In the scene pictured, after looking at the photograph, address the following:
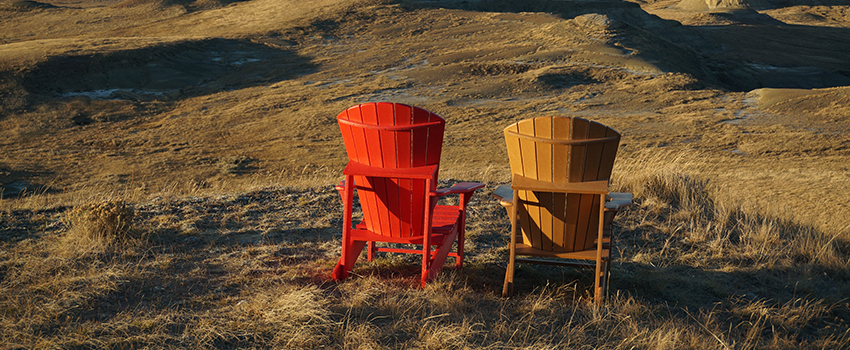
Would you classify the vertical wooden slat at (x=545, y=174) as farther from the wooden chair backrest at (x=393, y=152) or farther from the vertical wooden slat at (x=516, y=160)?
the wooden chair backrest at (x=393, y=152)

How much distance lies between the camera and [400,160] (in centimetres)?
358

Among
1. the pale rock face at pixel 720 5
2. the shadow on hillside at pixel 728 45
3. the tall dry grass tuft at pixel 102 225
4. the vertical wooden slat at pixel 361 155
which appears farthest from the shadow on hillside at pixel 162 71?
the pale rock face at pixel 720 5

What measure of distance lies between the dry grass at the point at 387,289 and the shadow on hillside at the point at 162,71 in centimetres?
1526

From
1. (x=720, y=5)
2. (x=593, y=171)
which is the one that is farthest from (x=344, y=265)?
(x=720, y=5)

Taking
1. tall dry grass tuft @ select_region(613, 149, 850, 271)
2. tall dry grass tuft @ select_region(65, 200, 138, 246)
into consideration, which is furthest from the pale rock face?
tall dry grass tuft @ select_region(65, 200, 138, 246)

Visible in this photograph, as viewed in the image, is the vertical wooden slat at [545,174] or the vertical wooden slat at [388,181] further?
the vertical wooden slat at [388,181]

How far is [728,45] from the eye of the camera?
3212 centimetres

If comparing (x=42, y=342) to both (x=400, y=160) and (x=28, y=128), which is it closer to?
(x=400, y=160)

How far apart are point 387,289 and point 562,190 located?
124 centimetres

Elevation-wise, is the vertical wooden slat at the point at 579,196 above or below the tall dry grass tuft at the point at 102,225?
above

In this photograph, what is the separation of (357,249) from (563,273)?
1492 mm

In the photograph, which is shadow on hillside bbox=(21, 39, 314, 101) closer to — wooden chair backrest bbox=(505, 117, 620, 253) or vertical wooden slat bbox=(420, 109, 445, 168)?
vertical wooden slat bbox=(420, 109, 445, 168)

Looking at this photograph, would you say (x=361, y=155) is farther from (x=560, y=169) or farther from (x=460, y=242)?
(x=560, y=169)

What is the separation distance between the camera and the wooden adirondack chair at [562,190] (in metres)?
3.32
